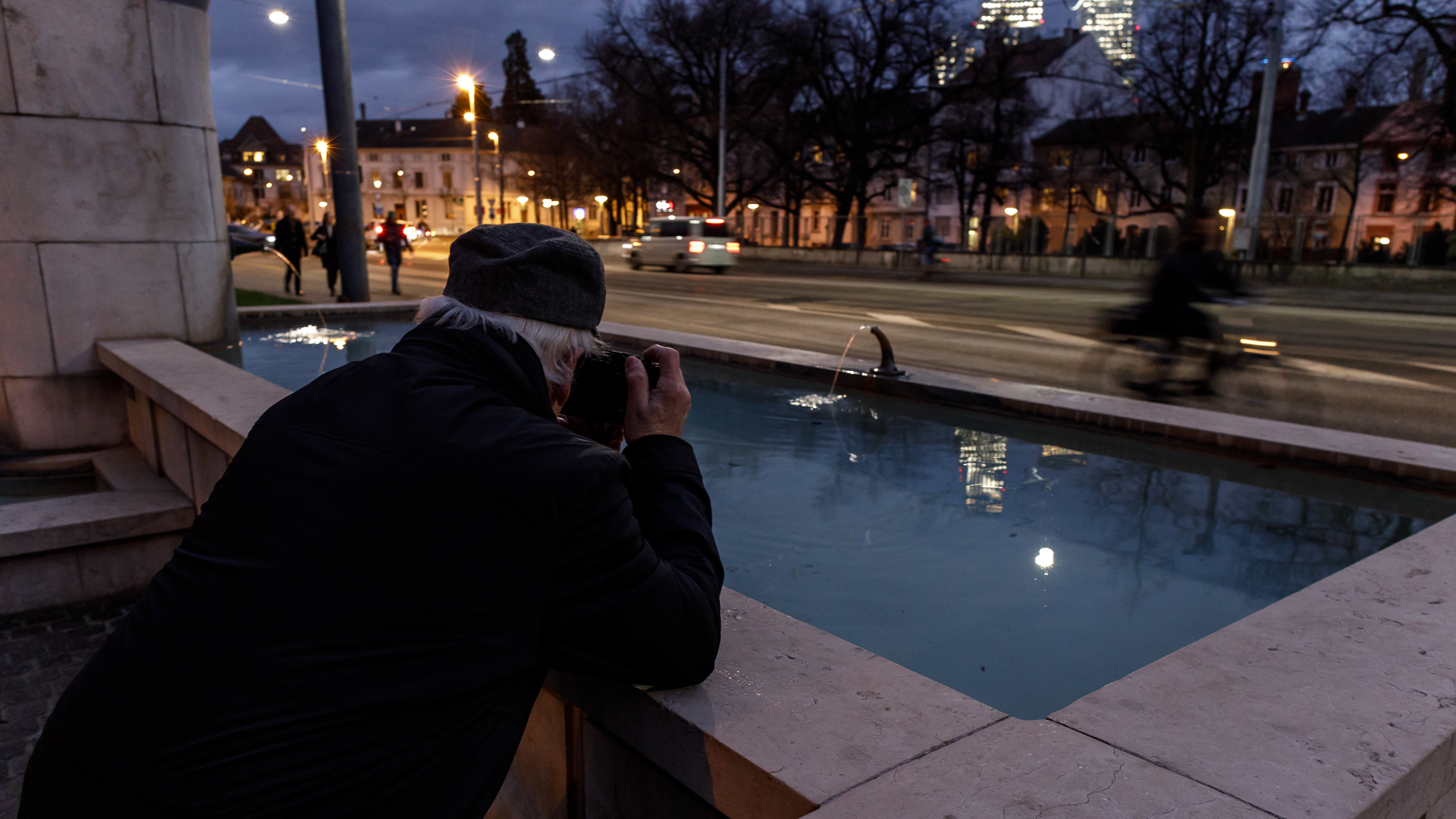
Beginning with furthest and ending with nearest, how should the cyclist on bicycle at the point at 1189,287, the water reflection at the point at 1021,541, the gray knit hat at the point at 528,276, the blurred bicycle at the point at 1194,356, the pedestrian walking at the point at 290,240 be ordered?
the pedestrian walking at the point at 290,240, the blurred bicycle at the point at 1194,356, the cyclist on bicycle at the point at 1189,287, the water reflection at the point at 1021,541, the gray knit hat at the point at 528,276

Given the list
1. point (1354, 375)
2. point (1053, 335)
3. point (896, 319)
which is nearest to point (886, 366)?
point (1354, 375)

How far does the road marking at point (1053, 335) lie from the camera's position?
1241cm

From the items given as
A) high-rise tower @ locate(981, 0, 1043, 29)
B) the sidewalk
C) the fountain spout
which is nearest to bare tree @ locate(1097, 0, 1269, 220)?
high-rise tower @ locate(981, 0, 1043, 29)

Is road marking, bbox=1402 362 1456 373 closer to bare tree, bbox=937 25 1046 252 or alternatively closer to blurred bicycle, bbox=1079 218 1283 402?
blurred bicycle, bbox=1079 218 1283 402

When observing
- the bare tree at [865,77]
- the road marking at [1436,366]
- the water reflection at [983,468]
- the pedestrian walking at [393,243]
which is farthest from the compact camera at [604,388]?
the bare tree at [865,77]

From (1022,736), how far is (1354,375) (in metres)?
10.5

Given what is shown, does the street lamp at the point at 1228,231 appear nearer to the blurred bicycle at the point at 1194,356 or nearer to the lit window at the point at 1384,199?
the blurred bicycle at the point at 1194,356

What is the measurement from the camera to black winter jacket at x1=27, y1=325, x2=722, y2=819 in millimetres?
1312

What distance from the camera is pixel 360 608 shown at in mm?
1347

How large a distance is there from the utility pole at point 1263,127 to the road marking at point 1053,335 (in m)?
10.9

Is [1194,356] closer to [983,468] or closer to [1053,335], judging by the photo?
[983,468]

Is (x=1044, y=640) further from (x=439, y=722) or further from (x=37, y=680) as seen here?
(x=37, y=680)

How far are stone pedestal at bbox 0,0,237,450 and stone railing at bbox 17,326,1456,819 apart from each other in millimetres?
5425

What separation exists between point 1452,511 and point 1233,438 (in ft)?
3.34
